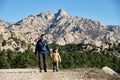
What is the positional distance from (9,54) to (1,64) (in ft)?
72.4

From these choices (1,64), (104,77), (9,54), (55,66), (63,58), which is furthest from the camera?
(63,58)

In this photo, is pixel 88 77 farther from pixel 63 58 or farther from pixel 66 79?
pixel 63 58

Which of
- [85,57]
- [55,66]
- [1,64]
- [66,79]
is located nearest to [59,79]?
[66,79]

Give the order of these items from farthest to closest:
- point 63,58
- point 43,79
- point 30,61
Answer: point 63,58, point 30,61, point 43,79

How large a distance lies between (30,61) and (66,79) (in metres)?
125

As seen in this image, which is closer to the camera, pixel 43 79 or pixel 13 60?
pixel 43 79

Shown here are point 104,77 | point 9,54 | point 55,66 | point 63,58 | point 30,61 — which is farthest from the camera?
point 63,58

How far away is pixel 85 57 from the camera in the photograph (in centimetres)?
19712

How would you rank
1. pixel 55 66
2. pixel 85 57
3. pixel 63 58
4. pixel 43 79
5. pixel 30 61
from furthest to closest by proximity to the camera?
1. pixel 85 57
2. pixel 63 58
3. pixel 30 61
4. pixel 55 66
5. pixel 43 79

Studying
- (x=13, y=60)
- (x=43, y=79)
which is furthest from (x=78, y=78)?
(x=13, y=60)

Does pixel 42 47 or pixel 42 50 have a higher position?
pixel 42 47

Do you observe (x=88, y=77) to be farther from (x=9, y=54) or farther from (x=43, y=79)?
(x=9, y=54)

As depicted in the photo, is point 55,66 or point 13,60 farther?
point 13,60

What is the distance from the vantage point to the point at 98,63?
602 feet
